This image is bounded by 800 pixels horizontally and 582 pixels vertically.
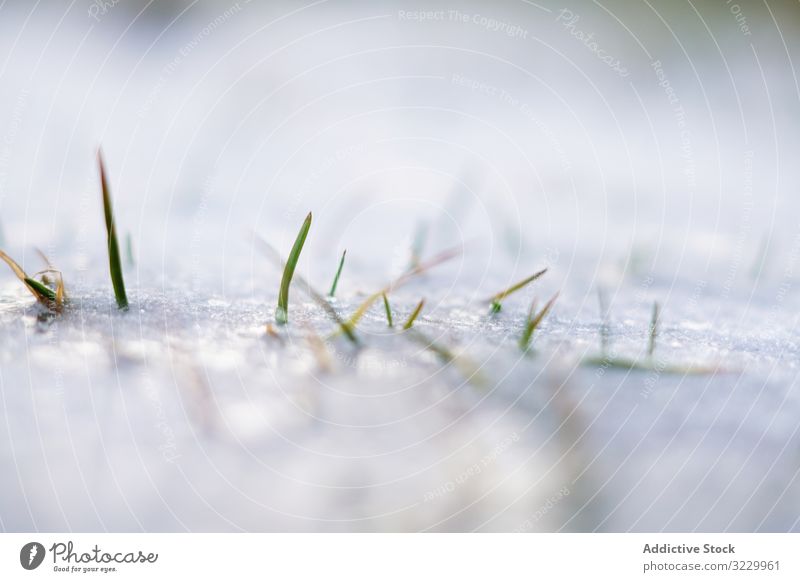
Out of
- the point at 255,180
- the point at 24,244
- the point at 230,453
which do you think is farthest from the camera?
the point at 255,180

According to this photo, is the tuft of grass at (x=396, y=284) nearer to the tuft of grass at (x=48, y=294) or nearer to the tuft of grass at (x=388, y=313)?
the tuft of grass at (x=388, y=313)

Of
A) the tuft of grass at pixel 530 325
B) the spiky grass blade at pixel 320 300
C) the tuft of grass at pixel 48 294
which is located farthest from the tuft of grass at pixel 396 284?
the tuft of grass at pixel 48 294

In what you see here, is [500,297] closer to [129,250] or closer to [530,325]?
[530,325]

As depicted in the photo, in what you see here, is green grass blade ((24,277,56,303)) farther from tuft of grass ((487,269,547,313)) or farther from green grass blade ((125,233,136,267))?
tuft of grass ((487,269,547,313))
